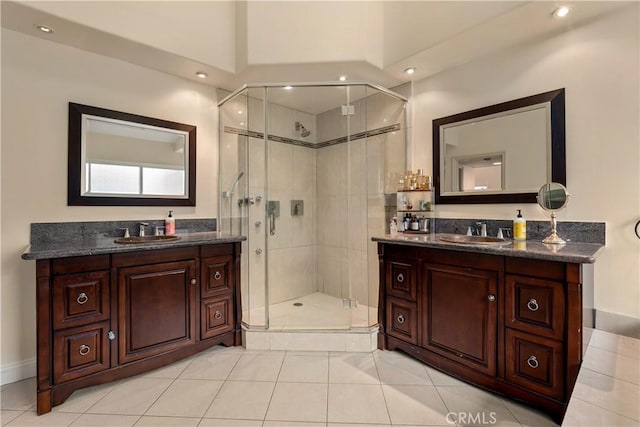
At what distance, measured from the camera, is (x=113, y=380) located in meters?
1.83

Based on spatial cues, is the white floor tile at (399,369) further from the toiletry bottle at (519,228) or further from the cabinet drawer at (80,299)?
the cabinet drawer at (80,299)

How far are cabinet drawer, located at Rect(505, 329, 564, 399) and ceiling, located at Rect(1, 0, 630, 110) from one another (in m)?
1.94

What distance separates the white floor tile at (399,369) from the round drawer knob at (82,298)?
1890 mm

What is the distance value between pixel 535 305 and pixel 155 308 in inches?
91.6

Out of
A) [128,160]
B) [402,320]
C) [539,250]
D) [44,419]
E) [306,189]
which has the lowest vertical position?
[44,419]

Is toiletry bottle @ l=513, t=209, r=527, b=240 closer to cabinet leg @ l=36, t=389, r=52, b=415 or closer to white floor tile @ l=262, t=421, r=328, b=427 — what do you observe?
white floor tile @ l=262, t=421, r=328, b=427

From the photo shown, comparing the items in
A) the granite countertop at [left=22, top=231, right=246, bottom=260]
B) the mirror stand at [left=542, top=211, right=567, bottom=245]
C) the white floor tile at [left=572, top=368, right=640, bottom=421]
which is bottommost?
the white floor tile at [left=572, top=368, right=640, bottom=421]

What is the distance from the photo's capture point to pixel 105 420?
154 centimetres

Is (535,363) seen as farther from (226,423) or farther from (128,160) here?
(128,160)

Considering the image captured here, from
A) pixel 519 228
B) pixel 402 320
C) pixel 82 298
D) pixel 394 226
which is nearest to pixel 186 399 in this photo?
pixel 82 298

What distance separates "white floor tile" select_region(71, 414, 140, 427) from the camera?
151 centimetres

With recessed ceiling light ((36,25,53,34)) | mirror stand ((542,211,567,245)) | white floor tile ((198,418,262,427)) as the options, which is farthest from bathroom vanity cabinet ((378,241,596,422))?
recessed ceiling light ((36,25,53,34))

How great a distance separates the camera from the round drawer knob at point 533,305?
5.09ft

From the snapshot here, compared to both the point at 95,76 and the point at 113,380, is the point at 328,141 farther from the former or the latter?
the point at 113,380
